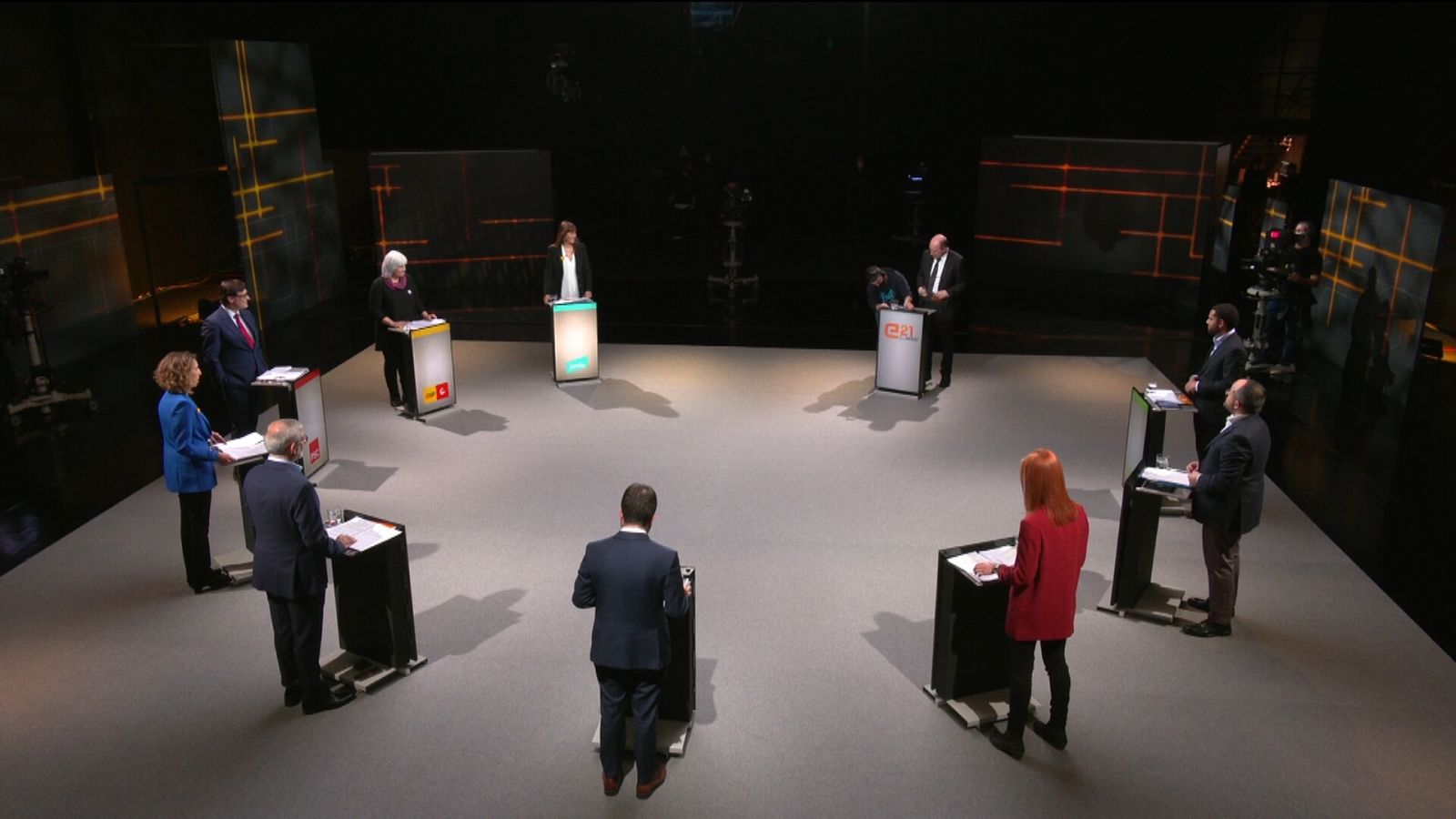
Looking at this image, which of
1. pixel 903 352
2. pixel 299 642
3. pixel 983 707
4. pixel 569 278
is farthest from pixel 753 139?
pixel 299 642

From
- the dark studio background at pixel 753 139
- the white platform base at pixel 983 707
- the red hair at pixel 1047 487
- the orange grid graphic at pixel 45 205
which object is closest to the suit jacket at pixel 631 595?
the red hair at pixel 1047 487

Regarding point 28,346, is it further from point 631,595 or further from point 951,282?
point 951,282

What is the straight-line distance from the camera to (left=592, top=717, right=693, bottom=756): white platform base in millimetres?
4344

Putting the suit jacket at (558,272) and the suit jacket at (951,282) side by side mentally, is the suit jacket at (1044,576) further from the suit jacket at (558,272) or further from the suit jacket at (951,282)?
the suit jacket at (558,272)

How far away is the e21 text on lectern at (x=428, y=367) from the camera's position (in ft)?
27.1

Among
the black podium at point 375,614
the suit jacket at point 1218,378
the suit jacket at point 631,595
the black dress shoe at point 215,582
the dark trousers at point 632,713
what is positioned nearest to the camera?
the suit jacket at point 631,595

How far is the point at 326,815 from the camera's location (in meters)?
4.03

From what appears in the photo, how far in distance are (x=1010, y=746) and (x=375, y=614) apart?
2932 millimetres

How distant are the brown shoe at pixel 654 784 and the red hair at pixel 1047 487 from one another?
1.79 meters

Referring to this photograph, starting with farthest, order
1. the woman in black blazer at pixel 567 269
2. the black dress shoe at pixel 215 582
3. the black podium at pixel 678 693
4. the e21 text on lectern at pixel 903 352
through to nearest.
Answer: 1. the woman in black blazer at pixel 567 269
2. the e21 text on lectern at pixel 903 352
3. the black dress shoe at pixel 215 582
4. the black podium at pixel 678 693

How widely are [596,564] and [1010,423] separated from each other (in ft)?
17.9

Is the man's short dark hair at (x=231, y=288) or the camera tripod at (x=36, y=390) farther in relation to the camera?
the camera tripod at (x=36, y=390)

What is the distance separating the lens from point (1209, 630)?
531cm

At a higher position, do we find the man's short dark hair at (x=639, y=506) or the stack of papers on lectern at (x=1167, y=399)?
the man's short dark hair at (x=639, y=506)
